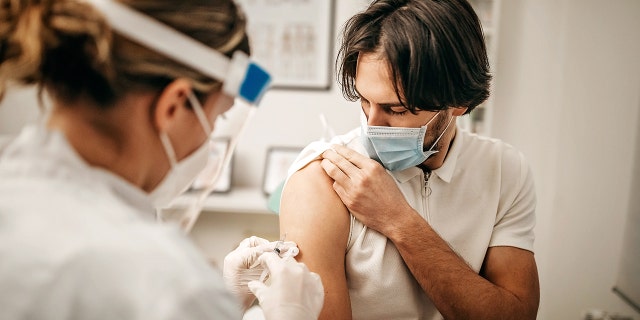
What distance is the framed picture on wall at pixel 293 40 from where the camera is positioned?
124 inches

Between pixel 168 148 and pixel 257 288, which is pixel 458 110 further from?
pixel 168 148

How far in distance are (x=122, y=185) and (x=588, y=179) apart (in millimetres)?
2572

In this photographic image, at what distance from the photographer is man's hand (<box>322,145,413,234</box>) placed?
48.1 inches

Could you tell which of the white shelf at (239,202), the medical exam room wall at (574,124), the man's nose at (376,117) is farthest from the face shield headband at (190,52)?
the medical exam room wall at (574,124)

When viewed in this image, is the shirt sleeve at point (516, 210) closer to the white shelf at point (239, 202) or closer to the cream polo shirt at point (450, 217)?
the cream polo shirt at point (450, 217)

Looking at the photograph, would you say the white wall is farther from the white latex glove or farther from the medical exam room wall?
the white latex glove

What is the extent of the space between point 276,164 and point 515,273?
2.05 m

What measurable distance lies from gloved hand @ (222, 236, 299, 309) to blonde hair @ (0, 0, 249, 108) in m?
0.53

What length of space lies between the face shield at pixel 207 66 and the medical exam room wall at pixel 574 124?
213 cm

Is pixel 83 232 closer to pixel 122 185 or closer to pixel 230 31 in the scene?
pixel 122 185

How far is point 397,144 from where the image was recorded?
131 cm

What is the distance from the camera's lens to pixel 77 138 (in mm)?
707

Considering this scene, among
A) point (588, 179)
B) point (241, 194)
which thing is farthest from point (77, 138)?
point (588, 179)

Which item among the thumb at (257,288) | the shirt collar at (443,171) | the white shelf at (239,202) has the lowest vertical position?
the white shelf at (239,202)
